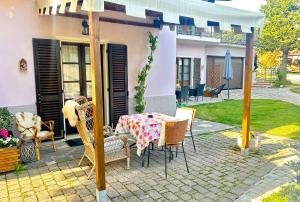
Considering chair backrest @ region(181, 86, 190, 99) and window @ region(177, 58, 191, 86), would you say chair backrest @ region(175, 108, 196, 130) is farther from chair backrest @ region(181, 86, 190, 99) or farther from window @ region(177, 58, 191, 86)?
window @ region(177, 58, 191, 86)

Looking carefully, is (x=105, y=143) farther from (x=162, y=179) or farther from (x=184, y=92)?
(x=184, y=92)

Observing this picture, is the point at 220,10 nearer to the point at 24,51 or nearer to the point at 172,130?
the point at 172,130

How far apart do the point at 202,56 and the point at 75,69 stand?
450 inches

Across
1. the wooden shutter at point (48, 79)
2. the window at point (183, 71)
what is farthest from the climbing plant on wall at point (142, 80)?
the window at point (183, 71)

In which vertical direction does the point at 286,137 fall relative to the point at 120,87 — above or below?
below

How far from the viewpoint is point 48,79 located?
562cm

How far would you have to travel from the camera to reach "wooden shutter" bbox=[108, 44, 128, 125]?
652 cm

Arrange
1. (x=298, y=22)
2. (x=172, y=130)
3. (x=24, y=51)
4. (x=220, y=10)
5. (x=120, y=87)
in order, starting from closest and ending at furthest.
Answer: (x=172, y=130) → (x=220, y=10) → (x=24, y=51) → (x=120, y=87) → (x=298, y=22)

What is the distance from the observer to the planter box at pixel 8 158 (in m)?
4.11

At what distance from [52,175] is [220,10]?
13.7 ft

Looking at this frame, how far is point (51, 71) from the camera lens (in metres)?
5.64

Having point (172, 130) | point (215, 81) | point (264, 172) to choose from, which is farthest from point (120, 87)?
point (215, 81)

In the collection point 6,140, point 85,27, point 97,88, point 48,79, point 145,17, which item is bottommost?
point 6,140

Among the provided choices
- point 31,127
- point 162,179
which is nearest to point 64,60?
point 31,127
